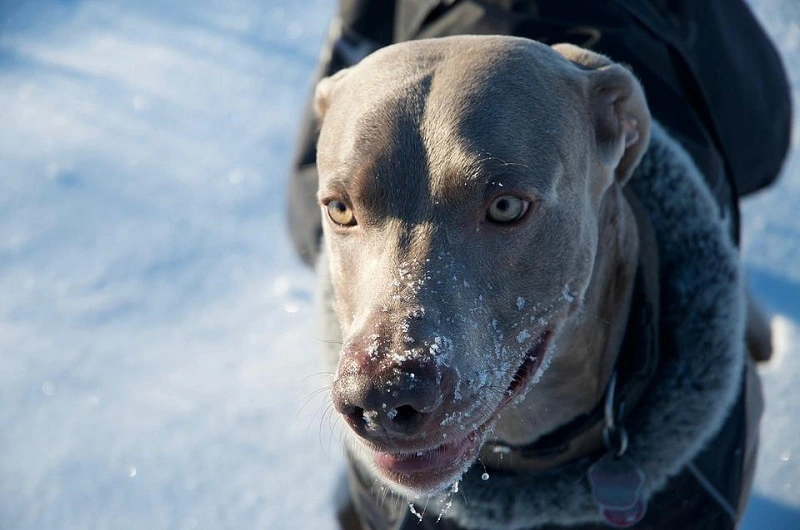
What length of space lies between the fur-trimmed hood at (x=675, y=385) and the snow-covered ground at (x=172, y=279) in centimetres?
83

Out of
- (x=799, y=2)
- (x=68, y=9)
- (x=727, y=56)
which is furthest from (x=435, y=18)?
(x=68, y=9)

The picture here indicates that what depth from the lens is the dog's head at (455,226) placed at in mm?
1552

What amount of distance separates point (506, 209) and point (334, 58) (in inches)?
68.6

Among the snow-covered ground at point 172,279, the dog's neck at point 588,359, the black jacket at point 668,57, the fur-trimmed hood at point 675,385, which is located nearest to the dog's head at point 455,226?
the dog's neck at point 588,359

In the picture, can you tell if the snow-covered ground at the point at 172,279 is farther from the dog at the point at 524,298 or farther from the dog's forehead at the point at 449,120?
the dog's forehead at the point at 449,120

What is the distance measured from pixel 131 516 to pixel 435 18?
7.11ft

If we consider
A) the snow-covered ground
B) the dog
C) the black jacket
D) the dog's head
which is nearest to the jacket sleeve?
the black jacket

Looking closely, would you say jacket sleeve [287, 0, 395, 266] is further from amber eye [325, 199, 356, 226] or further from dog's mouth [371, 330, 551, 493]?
dog's mouth [371, 330, 551, 493]

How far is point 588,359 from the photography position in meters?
2.12

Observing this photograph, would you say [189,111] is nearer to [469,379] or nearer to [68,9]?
[68,9]

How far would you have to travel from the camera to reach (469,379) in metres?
1.59

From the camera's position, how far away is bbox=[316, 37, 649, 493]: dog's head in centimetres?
155

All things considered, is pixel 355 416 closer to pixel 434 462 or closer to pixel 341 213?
pixel 434 462

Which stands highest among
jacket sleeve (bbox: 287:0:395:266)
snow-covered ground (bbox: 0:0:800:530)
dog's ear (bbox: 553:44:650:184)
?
dog's ear (bbox: 553:44:650:184)
